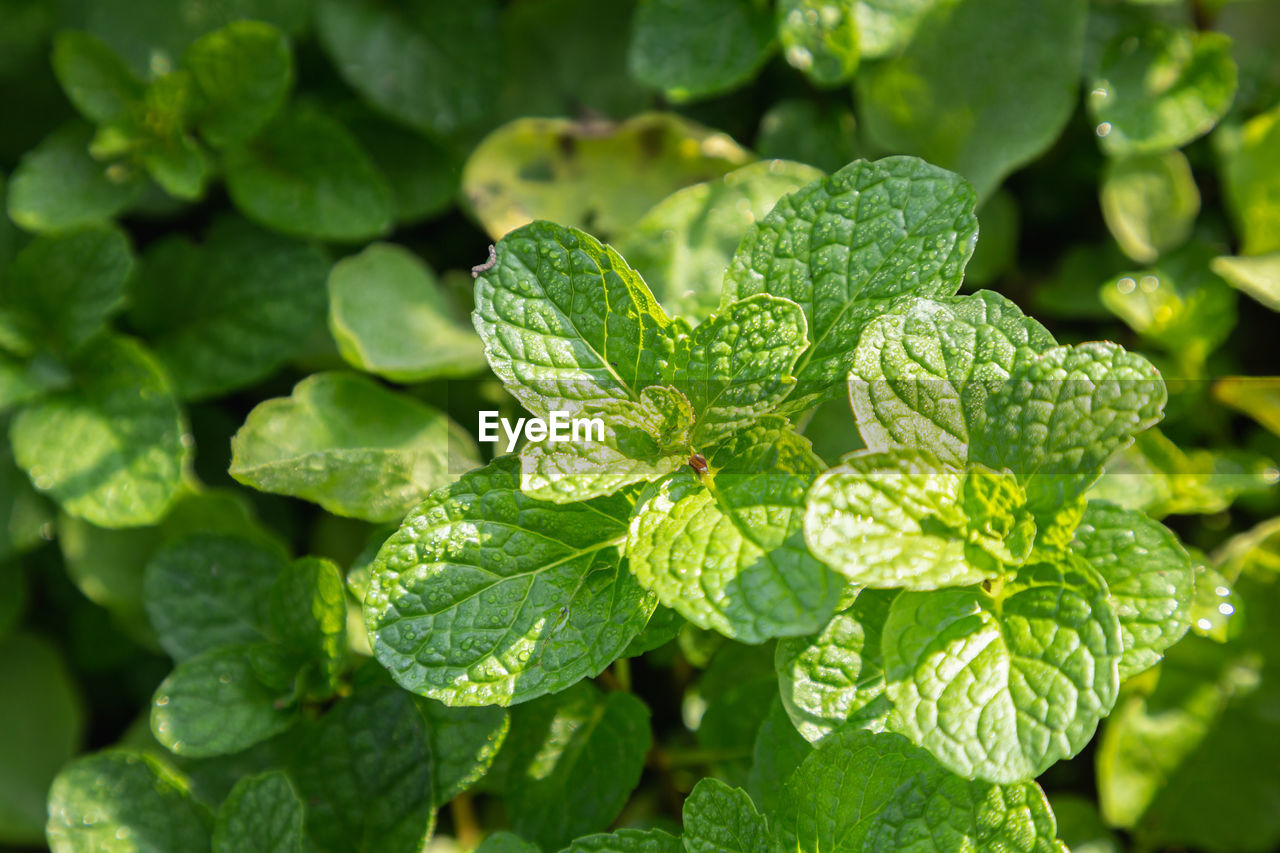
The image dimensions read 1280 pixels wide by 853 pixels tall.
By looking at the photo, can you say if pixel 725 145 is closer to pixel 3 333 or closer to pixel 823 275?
pixel 823 275

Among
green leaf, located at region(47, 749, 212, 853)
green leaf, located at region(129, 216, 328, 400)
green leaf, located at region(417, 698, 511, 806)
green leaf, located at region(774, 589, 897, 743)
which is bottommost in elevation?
green leaf, located at region(47, 749, 212, 853)

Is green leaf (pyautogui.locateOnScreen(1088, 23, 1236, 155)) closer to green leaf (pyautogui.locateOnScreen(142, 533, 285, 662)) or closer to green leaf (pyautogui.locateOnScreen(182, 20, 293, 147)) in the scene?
green leaf (pyautogui.locateOnScreen(182, 20, 293, 147))

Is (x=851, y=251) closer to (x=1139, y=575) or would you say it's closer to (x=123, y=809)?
(x=1139, y=575)

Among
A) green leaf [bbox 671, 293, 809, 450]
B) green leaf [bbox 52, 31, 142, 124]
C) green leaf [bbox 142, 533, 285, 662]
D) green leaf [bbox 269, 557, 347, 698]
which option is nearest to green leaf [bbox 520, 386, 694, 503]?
green leaf [bbox 671, 293, 809, 450]

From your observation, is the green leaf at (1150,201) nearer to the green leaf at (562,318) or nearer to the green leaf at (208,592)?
the green leaf at (562,318)

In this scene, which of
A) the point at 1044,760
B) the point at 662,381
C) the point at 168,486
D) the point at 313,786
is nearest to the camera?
the point at 1044,760

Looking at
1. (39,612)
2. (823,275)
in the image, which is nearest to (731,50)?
(823,275)
